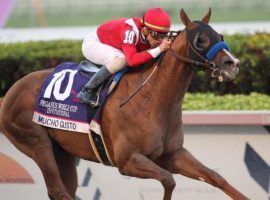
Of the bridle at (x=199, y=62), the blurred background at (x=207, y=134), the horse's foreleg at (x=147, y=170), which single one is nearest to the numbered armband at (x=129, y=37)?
the bridle at (x=199, y=62)

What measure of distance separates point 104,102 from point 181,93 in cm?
59

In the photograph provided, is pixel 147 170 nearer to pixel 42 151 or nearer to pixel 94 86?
pixel 94 86

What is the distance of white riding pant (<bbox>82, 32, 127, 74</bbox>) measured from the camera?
666 cm

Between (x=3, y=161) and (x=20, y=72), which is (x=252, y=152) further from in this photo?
(x=20, y=72)

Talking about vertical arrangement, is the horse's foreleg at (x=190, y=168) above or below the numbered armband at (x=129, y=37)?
below

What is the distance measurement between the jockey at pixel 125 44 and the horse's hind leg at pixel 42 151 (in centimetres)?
57

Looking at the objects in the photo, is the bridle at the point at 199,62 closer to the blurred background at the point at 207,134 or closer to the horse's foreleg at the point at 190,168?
the horse's foreleg at the point at 190,168

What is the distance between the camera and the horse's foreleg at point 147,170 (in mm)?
6348

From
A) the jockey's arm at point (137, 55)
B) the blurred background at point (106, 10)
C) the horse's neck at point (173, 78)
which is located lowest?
the blurred background at point (106, 10)

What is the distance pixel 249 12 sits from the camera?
65.3ft

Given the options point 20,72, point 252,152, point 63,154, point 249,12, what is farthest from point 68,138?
point 249,12

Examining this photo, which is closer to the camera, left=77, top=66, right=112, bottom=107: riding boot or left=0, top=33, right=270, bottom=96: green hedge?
left=77, top=66, right=112, bottom=107: riding boot

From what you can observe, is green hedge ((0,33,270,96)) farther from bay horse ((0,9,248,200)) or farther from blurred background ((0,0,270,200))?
bay horse ((0,9,248,200))

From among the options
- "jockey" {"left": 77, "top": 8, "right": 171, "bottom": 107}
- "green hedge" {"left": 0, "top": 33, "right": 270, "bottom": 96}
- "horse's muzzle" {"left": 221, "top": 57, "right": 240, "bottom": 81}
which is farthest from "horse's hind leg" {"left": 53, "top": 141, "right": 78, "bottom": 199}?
"green hedge" {"left": 0, "top": 33, "right": 270, "bottom": 96}
